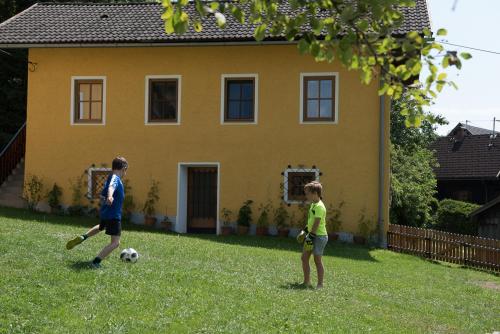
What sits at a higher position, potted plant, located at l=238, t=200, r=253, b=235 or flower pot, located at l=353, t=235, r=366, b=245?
potted plant, located at l=238, t=200, r=253, b=235

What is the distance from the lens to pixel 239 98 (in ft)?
66.0

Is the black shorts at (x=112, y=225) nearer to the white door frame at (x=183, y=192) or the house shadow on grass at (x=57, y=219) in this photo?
the house shadow on grass at (x=57, y=219)

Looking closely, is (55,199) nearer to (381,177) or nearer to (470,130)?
(381,177)

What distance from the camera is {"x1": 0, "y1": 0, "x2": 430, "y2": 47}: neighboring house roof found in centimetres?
1938

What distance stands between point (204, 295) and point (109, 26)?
14.6 metres

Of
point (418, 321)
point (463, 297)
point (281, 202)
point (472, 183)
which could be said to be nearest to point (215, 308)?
point (418, 321)

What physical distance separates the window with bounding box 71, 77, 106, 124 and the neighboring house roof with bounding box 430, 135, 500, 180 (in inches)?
1106

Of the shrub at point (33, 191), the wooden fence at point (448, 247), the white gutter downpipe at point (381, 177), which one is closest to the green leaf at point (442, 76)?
the white gutter downpipe at point (381, 177)

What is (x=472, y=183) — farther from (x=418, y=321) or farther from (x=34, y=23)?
(x=418, y=321)

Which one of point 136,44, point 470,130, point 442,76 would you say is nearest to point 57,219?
point 136,44

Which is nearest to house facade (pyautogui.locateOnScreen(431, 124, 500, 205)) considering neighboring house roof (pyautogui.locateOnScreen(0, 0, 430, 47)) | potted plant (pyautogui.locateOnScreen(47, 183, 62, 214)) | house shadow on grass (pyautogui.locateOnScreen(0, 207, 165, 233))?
neighboring house roof (pyautogui.locateOnScreen(0, 0, 430, 47))

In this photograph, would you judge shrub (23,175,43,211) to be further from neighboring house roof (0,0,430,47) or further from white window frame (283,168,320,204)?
white window frame (283,168,320,204)

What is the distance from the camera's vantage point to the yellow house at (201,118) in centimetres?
1922

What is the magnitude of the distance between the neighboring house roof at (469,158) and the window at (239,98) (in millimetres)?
25658
